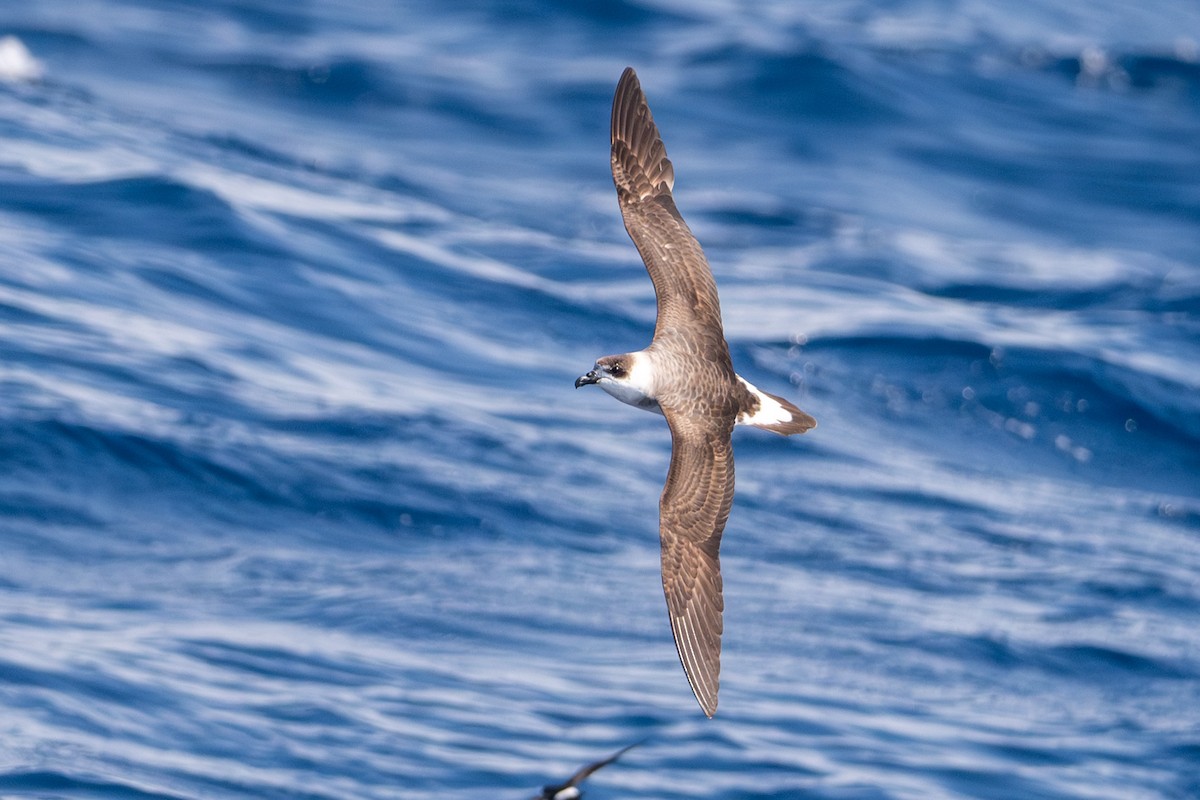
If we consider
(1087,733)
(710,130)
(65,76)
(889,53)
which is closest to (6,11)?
(65,76)

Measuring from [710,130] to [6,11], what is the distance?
1008cm

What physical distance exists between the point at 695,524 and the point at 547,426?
9397 millimetres

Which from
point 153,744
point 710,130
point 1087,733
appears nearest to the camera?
point 153,744

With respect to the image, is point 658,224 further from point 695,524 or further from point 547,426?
point 547,426

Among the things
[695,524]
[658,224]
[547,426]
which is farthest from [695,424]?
[547,426]

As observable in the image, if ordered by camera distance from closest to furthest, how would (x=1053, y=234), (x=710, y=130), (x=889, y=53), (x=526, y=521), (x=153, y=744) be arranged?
1. (x=153, y=744)
2. (x=526, y=521)
3. (x=1053, y=234)
4. (x=710, y=130)
5. (x=889, y=53)

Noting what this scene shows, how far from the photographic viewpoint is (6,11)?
25266 millimetres

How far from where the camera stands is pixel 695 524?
7.76 m

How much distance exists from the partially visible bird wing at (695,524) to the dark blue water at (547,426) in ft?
14.6

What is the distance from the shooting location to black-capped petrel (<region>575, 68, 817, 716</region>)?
25.1 feet

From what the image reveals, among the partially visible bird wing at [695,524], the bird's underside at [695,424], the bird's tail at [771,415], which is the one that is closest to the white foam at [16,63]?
the bird's underside at [695,424]

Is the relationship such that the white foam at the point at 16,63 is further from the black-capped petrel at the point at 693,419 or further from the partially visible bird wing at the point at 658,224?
the black-capped petrel at the point at 693,419

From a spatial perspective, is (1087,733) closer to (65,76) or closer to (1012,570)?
(1012,570)

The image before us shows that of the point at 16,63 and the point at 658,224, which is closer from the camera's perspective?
the point at 658,224
